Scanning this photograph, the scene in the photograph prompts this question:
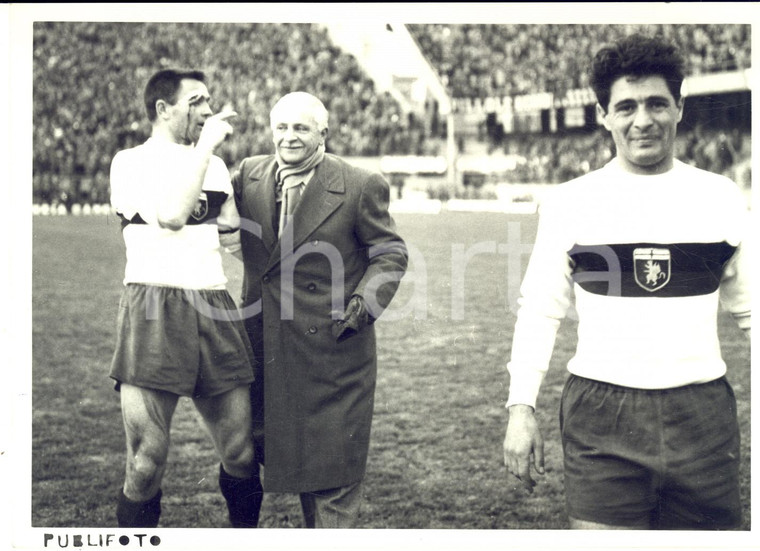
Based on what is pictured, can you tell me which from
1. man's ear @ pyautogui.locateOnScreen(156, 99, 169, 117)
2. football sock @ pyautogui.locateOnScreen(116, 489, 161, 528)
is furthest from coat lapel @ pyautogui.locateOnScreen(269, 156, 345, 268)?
football sock @ pyautogui.locateOnScreen(116, 489, 161, 528)

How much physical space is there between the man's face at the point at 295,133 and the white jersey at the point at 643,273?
96 cm

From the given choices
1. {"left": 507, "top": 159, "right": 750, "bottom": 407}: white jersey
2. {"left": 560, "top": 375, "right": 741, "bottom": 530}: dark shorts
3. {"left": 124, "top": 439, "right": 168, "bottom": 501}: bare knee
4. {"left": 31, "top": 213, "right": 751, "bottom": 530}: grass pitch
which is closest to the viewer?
{"left": 560, "top": 375, "right": 741, "bottom": 530}: dark shorts

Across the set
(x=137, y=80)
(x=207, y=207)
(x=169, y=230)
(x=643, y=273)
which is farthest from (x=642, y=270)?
(x=137, y=80)

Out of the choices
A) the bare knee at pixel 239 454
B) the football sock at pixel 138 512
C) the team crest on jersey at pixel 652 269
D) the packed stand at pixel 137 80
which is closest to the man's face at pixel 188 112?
the packed stand at pixel 137 80

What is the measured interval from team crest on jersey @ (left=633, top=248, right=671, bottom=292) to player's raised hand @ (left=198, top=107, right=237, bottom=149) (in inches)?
65.1

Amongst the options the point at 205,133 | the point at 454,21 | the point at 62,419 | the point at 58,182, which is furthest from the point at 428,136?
the point at 62,419

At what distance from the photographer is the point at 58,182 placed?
3934 mm

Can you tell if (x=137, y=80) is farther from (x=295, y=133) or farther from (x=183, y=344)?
(x=183, y=344)

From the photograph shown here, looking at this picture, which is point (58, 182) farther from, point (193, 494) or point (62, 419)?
point (193, 494)

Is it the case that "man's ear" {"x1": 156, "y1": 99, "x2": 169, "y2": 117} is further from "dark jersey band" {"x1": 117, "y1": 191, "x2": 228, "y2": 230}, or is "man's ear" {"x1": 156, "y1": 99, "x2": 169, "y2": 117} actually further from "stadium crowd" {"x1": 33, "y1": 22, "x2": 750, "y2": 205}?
"dark jersey band" {"x1": 117, "y1": 191, "x2": 228, "y2": 230}

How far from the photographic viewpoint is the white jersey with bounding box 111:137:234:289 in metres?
3.44

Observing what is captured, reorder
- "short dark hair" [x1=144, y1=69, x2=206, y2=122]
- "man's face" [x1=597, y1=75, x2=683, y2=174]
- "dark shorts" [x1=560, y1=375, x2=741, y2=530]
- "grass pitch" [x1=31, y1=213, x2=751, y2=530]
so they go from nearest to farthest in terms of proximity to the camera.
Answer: "dark shorts" [x1=560, y1=375, x2=741, y2=530]
"man's face" [x1=597, y1=75, x2=683, y2=174]
"short dark hair" [x1=144, y1=69, x2=206, y2=122]
"grass pitch" [x1=31, y1=213, x2=751, y2=530]

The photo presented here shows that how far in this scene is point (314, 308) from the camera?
3.47 metres
